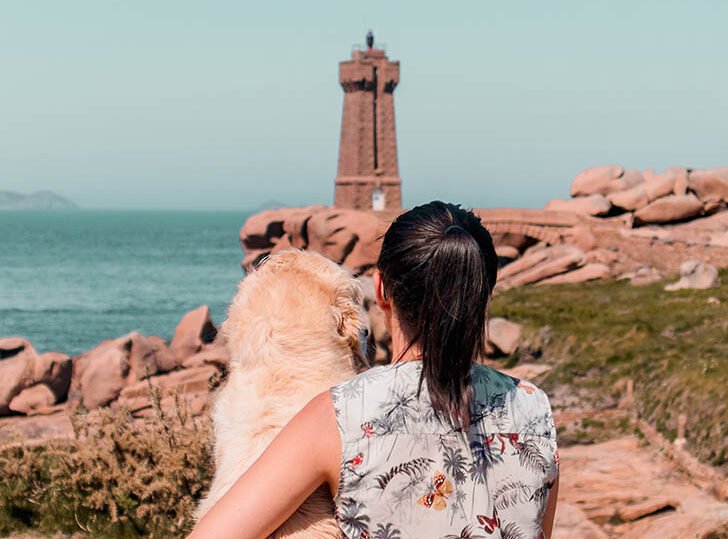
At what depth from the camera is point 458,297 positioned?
6.39 ft

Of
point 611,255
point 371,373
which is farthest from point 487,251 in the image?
point 611,255

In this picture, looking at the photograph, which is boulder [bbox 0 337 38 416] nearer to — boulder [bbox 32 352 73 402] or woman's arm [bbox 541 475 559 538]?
boulder [bbox 32 352 73 402]

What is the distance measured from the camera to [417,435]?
195 centimetres

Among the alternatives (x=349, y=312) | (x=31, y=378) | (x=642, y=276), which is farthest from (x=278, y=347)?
Result: (x=31, y=378)

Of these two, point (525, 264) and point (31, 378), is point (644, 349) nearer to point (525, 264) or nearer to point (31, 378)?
point (525, 264)

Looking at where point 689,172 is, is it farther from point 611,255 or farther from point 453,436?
point 453,436

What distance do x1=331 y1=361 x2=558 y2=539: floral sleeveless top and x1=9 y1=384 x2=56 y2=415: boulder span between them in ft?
61.7

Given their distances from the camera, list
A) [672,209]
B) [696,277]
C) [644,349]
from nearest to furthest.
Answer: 1. [644,349]
2. [696,277]
3. [672,209]

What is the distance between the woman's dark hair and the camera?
1.95 metres

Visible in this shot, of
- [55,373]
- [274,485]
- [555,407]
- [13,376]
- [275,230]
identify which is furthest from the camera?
[275,230]

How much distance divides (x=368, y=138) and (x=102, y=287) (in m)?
24.2

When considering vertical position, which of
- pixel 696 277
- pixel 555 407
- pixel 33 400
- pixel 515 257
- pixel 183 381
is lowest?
pixel 33 400

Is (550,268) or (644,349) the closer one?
(644,349)

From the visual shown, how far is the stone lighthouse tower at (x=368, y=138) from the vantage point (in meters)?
60.1
